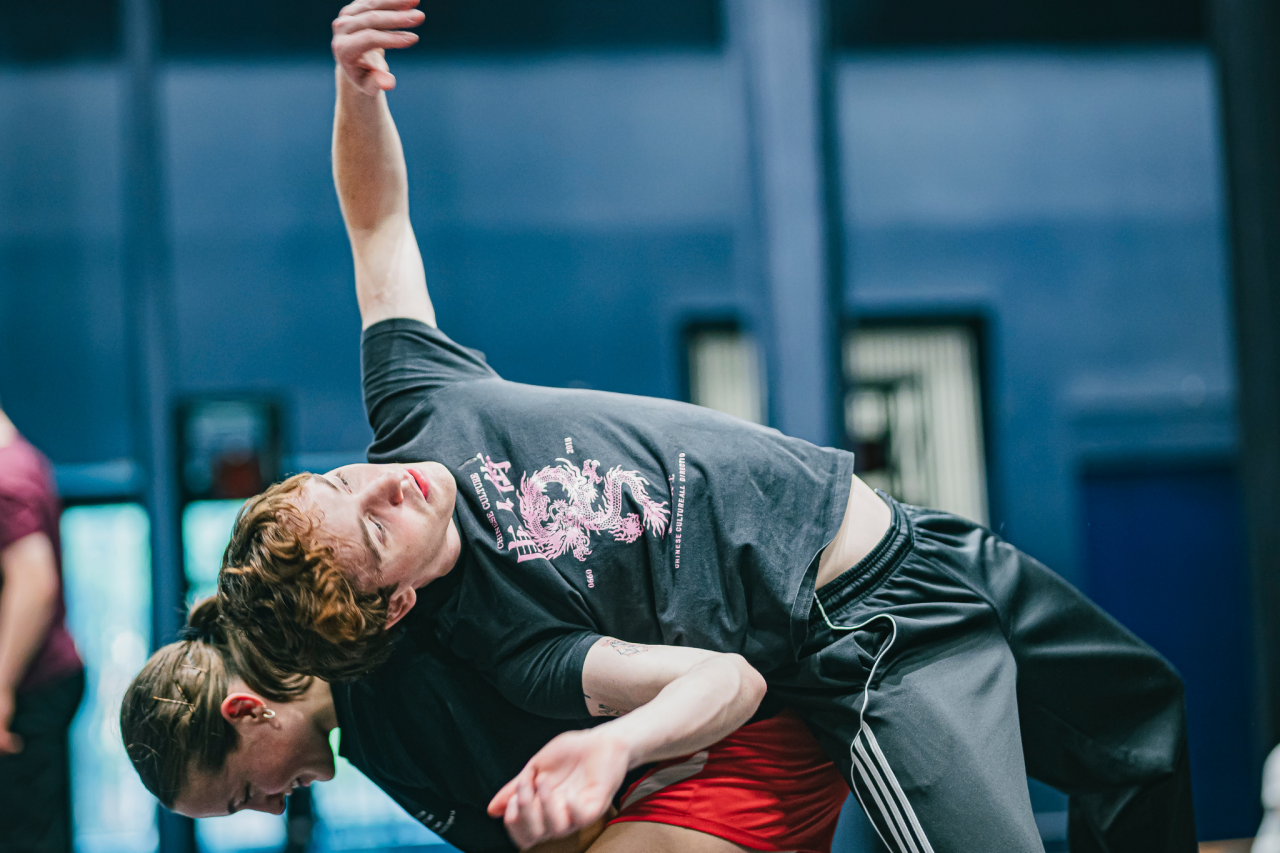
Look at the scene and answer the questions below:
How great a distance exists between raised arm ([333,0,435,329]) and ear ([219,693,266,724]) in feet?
1.77

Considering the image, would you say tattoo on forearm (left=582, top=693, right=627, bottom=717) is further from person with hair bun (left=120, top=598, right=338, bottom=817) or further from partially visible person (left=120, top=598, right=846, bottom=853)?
person with hair bun (left=120, top=598, right=338, bottom=817)

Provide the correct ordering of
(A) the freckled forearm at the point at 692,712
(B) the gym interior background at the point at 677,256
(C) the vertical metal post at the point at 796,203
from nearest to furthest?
(A) the freckled forearm at the point at 692,712
(C) the vertical metal post at the point at 796,203
(B) the gym interior background at the point at 677,256

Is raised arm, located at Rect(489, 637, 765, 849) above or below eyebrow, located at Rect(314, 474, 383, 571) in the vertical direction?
below

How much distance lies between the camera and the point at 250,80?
434 cm

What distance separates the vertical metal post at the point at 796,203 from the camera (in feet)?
10.8

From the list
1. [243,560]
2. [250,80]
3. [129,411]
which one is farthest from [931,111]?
[243,560]

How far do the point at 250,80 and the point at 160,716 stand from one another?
351 centimetres

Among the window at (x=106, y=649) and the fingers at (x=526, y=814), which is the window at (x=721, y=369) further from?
the fingers at (x=526, y=814)

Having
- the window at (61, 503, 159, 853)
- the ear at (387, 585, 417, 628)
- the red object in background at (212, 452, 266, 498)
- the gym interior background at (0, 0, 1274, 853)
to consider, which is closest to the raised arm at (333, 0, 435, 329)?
the ear at (387, 585, 417, 628)

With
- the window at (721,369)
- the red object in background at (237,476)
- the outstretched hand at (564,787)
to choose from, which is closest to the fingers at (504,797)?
the outstretched hand at (564,787)

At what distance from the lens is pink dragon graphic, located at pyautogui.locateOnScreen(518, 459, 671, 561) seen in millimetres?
1360

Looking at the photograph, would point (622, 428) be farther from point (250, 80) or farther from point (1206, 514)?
point (1206, 514)

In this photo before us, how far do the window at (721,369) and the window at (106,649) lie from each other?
213 centimetres

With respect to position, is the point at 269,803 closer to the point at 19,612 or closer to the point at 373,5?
the point at 19,612
